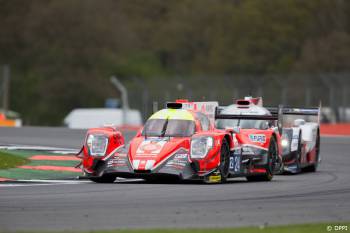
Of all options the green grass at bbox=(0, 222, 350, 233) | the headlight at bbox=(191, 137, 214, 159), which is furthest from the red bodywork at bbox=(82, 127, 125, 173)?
the green grass at bbox=(0, 222, 350, 233)

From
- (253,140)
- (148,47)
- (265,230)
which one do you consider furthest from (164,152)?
(148,47)

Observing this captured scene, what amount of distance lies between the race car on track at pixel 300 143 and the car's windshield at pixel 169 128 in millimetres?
4021

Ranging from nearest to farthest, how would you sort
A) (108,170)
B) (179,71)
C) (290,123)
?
(108,170) → (290,123) → (179,71)

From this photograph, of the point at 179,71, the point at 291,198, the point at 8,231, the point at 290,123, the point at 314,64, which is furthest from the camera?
the point at 179,71

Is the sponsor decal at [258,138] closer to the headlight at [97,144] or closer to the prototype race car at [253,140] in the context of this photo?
the prototype race car at [253,140]

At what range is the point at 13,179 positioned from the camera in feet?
56.7

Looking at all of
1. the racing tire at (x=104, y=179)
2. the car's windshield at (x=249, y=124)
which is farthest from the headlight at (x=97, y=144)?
the car's windshield at (x=249, y=124)

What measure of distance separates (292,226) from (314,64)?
61.0 meters

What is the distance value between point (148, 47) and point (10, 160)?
2853 inches

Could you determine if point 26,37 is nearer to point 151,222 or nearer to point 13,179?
point 13,179

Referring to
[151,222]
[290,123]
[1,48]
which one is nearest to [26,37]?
[1,48]

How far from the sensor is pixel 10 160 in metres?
19.7

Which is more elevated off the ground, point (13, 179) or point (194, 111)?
point (194, 111)

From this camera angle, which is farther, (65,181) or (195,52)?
(195,52)
